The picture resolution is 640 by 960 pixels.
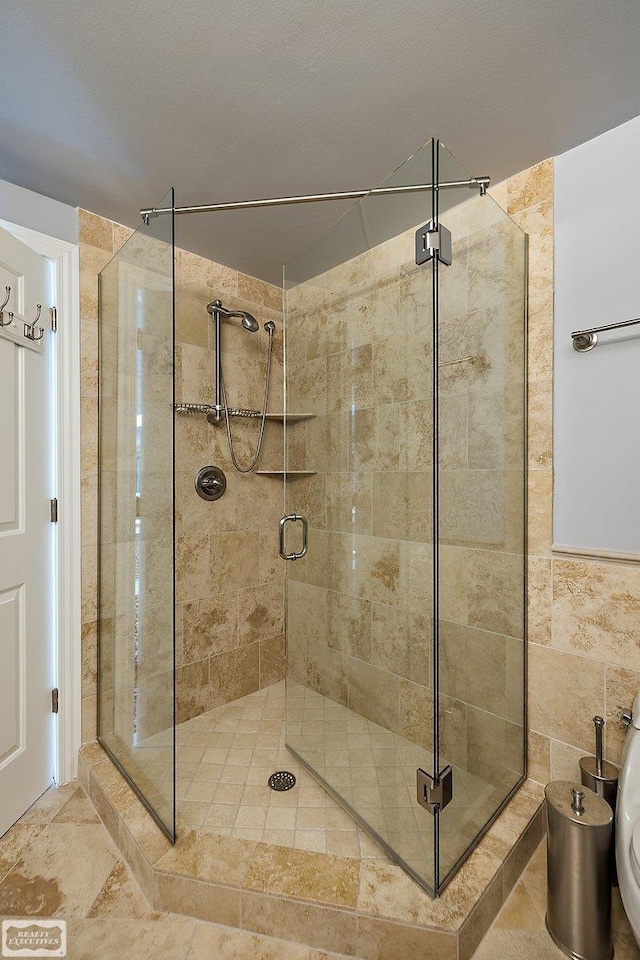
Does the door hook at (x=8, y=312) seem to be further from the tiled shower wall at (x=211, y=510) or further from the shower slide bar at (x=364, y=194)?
the shower slide bar at (x=364, y=194)

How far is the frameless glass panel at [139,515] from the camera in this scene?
1.43 m

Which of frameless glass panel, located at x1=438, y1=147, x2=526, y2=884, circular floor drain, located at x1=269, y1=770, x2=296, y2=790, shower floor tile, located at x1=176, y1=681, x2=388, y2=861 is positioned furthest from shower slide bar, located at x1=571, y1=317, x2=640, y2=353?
circular floor drain, located at x1=269, y1=770, x2=296, y2=790

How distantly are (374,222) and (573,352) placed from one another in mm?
793

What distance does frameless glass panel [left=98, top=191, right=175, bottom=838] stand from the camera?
143cm

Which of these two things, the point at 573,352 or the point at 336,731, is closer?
the point at 573,352

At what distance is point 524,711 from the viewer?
5.43 feet

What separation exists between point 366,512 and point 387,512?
101 mm

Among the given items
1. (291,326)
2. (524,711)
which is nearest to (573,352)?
(291,326)

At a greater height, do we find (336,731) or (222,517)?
(222,517)

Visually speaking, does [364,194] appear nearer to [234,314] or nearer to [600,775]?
[234,314]

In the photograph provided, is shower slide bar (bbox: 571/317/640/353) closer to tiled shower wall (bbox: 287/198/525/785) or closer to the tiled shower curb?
tiled shower wall (bbox: 287/198/525/785)

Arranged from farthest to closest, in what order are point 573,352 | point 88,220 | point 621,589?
point 88,220, point 573,352, point 621,589

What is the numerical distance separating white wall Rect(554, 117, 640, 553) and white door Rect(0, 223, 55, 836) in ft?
6.37

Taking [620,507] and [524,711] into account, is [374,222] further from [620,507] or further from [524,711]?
[524,711]
